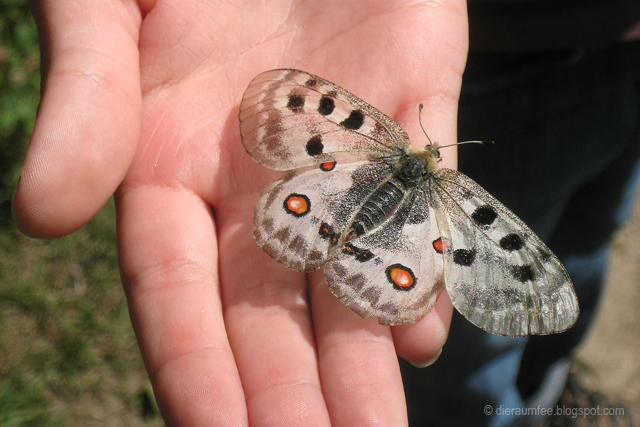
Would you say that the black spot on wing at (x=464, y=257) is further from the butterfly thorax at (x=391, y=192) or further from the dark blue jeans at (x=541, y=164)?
the dark blue jeans at (x=541, y=164)

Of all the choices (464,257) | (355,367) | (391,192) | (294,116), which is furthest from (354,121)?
(355,367)

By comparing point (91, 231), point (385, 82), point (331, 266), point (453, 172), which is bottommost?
point (91, 231)

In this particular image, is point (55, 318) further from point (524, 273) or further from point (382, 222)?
point (524, 273)

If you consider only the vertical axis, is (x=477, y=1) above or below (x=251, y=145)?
above

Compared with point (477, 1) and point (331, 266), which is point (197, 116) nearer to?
point (331, 266)

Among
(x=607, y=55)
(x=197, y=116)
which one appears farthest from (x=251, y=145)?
(x=607, y=55)

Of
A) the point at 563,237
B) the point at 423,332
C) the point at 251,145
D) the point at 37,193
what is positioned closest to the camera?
the point at 37,193

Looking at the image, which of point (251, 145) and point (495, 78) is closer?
point (251, 145)
